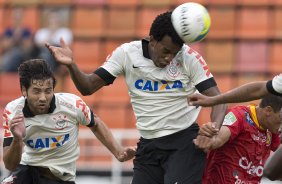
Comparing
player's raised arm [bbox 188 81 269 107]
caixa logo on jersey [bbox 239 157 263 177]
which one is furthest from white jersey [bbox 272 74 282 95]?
caixa logo on jersey [bbox 239 157 263 177]

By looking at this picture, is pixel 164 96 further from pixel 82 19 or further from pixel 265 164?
pixel 82 19

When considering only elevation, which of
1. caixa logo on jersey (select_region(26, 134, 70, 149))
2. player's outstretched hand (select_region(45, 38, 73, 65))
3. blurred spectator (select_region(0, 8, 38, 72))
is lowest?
blurred spectator (select_region(0, 8, 38, 72))

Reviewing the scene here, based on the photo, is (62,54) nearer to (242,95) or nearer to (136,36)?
(242,95)

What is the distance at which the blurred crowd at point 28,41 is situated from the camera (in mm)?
13320

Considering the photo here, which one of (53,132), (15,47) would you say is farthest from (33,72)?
(15,47)

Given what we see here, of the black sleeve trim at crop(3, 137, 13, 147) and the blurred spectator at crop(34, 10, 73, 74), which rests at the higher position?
the black sleeve trim at crop(3, 137, 13, 147)

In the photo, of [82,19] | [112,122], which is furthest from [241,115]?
[82,19]

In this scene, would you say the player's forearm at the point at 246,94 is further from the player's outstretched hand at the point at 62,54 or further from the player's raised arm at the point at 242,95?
the player's outstretched hand at the point at 62,54

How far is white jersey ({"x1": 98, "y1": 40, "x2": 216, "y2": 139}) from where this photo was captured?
7.78 m

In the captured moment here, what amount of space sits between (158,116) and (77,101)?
0.80 meters

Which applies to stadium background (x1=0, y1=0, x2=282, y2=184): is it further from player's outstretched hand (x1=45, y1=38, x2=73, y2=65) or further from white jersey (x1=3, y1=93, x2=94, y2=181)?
player's outstretched hand (x1=45, y1=38, x2=73, y2=65)

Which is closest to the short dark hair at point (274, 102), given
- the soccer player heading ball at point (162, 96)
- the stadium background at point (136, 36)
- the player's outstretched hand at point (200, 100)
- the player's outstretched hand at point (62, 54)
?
the soccer player heading ball at point (162, 96)

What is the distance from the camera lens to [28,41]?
44.1 ft

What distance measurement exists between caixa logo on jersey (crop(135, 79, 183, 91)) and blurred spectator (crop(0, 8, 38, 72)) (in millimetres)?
5612
